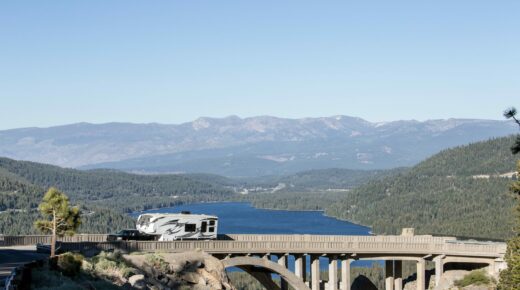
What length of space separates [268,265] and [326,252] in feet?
19.6

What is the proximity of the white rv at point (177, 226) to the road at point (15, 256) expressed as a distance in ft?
32.0

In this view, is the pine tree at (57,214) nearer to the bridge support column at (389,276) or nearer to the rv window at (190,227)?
the rv window at (190,227)

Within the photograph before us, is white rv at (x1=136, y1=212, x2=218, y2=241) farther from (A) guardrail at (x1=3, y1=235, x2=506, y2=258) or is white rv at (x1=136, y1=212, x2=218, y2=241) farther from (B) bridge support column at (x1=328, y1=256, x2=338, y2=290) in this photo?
(B) bridge support column at (x1=328, y1=256, x2=338, y2=290)

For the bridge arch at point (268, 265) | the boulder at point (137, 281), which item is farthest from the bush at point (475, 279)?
the boulder at point (137, 281)

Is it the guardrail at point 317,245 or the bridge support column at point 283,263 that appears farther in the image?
the bridge support column at point 283,263

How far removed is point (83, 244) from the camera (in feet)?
211

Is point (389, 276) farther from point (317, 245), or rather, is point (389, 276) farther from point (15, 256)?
point (15, 256)

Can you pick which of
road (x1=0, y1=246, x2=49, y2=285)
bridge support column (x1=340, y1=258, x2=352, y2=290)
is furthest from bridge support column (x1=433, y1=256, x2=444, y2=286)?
road (x1=0, y1=246, x2=49, y2=285)

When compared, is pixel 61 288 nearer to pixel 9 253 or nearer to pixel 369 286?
pixel 9 253

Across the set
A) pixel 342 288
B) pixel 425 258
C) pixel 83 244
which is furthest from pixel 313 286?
pixel 83 244

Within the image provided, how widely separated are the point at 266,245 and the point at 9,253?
21.8 metres

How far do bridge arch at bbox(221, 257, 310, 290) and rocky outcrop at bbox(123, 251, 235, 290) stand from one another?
4.12m

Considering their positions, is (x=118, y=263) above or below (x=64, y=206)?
below

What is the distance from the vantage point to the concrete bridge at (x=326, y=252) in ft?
232
